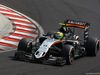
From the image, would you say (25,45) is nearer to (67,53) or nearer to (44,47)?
(44,47)

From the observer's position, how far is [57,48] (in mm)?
11672

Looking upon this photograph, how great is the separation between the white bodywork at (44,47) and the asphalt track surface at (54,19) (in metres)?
0.43

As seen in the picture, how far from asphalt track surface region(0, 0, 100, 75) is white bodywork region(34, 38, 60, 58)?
427mm

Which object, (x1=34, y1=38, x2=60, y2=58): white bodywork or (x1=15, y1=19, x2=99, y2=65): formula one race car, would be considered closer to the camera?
(x1=34, y1=38, x2=60, y2=58): white bodywork

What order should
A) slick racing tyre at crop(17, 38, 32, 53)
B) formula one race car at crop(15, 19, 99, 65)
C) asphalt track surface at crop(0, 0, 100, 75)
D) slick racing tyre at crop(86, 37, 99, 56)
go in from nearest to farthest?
1. asphalt track surface at crop(0, 0, 100, 75)
2. formula one race car at crop(15, 19, 99, 65)
3. slick racing tyre at crop(17, 38, 32, 53)
4. slick racing tyre at crop(86, 37, 99, 56)

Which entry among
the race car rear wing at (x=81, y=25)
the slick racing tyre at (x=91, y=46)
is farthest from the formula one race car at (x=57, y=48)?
the race car rear wing at (x=81, y=25)

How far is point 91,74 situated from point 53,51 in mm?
2464

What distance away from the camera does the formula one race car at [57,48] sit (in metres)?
11.0

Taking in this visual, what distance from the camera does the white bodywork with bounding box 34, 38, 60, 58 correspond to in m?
10.9

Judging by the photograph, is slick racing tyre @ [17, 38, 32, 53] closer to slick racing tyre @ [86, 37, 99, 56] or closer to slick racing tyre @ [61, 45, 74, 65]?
slick racing tyre @ [61, 45, 74, 65]

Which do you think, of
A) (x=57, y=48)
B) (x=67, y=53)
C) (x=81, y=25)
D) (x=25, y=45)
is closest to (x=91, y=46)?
(x=81, y=25)

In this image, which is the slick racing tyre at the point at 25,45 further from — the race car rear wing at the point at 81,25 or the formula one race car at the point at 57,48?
the race car rear wing at the point at 81,25

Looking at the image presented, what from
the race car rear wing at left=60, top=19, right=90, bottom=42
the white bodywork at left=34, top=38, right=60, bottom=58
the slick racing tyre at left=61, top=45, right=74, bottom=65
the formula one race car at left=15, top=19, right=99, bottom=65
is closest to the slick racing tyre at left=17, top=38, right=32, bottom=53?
the formula one race car at left=15, top=19, right=99, bottom=65

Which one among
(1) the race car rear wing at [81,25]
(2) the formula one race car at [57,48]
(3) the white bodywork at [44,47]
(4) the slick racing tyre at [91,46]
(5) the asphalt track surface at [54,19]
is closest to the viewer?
(5) the asphalt track surface at [54,19]
